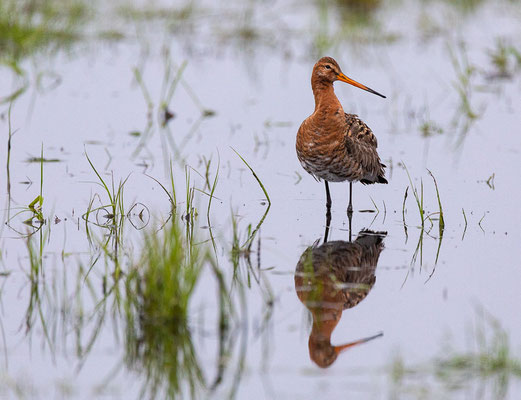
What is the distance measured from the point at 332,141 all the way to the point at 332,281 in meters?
1.88

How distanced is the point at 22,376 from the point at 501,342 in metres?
2.44

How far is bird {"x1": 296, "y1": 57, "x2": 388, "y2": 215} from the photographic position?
7598 millimetres

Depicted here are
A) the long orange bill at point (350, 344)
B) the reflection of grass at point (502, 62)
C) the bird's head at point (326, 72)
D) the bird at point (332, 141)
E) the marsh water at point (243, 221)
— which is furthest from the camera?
the reflection of grass at point (502, 62)

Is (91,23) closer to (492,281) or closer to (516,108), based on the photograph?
(516,108)

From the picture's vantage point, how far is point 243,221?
7.37 m

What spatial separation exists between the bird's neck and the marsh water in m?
0.87

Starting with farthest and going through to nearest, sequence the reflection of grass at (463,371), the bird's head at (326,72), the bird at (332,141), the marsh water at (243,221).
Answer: the bird's head at (326,72), the bird at (332,141), the marsh water at (243,221), the reflection of grass at (463,371)

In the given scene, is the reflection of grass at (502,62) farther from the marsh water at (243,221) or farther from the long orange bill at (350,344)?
the long orange bill at (350,344)

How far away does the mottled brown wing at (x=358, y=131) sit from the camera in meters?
7.83

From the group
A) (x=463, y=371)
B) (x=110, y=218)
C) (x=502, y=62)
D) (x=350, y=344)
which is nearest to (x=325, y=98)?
(x=110, y=218)

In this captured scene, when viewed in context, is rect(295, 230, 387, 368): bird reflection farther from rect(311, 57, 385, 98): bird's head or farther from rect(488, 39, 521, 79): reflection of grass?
rect(488, 39, 521, 79): reflection of grass

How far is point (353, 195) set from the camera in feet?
28.5

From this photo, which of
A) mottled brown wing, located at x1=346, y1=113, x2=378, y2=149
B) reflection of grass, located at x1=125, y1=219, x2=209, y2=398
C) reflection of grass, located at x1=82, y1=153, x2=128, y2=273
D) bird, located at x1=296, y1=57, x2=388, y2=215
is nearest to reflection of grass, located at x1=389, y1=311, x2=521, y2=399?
reflection of grass, located at x1=125, y1=219, x2=209, y2=398

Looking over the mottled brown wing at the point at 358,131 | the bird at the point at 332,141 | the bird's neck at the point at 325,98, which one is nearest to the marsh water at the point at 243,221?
the bird at the point at 332,141
